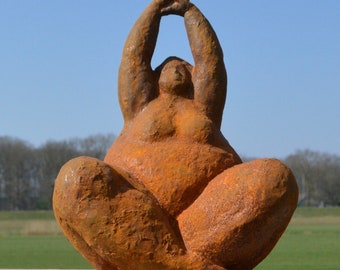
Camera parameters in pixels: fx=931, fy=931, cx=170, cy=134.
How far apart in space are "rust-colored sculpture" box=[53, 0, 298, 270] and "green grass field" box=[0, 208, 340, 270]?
34.8 feet

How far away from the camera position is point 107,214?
7191 mm

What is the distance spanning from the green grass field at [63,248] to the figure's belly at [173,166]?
1080 cm

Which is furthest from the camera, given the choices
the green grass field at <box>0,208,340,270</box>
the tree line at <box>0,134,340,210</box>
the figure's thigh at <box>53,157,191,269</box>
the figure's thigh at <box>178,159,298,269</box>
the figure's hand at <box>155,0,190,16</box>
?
the tree line at <box>0,134,340,210</box>

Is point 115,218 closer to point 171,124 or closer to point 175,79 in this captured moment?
point 171,124

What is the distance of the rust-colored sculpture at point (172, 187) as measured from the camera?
23.7 ft

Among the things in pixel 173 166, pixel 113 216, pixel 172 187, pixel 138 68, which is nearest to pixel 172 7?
pixel 138 68

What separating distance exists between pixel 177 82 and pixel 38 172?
47528 millimetres

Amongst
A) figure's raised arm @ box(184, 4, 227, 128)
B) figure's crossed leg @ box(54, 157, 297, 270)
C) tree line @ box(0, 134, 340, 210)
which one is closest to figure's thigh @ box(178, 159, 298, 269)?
figure's crossed leg @ box(54, 157, 297, 270)

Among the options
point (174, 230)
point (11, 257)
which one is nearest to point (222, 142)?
point (174, 230)

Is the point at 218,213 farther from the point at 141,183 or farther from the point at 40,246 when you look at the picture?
the point at 40,246

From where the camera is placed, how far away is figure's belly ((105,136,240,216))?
752cm

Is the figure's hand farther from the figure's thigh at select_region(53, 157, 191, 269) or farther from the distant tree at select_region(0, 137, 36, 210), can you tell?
the distant tree at select_region(0, 137, 36, 210)

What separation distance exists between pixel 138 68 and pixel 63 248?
63.1 ft

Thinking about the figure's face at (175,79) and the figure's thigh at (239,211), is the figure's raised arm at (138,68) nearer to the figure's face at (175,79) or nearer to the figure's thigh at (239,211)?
the figure's face at (175,79)
